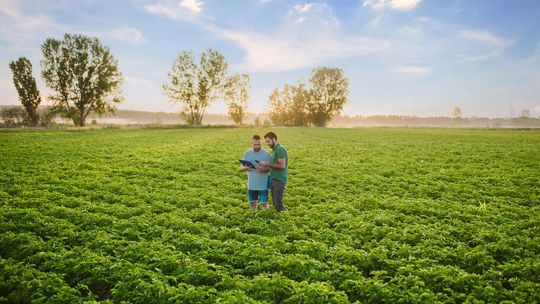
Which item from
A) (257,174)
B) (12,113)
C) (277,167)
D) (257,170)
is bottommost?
(257,174)

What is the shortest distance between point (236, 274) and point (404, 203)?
1001cm

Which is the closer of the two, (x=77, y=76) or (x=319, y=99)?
(x=77, y=76)

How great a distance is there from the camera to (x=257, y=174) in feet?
42.7

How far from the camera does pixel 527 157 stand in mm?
29312

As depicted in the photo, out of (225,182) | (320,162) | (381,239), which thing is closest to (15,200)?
(225,182)

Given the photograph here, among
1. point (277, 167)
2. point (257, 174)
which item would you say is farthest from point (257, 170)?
point (277, 167)

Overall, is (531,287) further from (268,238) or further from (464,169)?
(464,169)

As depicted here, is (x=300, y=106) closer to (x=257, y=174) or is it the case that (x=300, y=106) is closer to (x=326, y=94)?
(x=326, y=94)

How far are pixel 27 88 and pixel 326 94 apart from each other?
3916 inches

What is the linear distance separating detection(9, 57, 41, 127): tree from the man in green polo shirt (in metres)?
104

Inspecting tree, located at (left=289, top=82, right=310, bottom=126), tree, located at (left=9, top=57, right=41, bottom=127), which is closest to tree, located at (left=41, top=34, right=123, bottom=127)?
tree, located at (left=9, top=57, right=41, bottom=127)

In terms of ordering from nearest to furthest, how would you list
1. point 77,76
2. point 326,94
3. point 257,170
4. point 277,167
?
point 277,167
point 257,170
point 77,76
point 326,94

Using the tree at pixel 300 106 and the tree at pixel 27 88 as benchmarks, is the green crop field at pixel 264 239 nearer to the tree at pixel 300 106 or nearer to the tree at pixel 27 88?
the tree at pixel 27 88

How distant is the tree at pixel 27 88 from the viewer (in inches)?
3593
